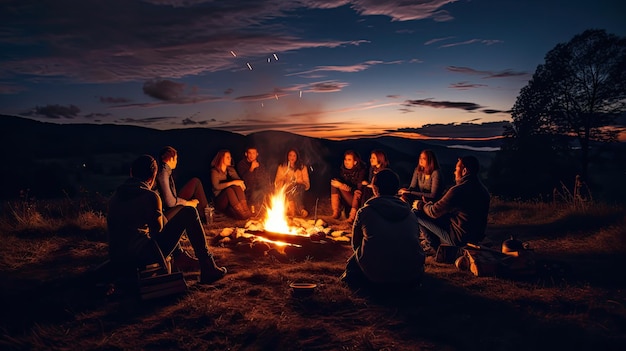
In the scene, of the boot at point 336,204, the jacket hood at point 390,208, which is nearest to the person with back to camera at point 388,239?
the jacket hood at point 390,208

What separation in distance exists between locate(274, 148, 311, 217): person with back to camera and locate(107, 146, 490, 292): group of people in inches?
1.2

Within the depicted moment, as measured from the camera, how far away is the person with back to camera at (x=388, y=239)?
5102mm

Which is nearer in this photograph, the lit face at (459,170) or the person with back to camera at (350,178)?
the lit face at (459,170)

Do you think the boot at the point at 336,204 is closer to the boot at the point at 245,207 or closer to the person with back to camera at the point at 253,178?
the person with back to camera at the point at 253,178

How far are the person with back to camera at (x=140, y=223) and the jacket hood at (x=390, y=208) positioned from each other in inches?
103

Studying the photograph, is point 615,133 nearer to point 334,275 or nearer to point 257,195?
point 257,195

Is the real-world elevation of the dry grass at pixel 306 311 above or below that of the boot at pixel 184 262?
below

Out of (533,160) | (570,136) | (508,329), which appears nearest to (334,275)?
(508,329)

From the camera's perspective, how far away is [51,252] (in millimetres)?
7469

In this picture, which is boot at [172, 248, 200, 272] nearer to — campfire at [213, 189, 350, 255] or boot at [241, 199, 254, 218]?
campfire at [213, 189, 350, 255]

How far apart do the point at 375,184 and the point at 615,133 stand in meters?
21.9

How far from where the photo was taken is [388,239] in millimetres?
5082

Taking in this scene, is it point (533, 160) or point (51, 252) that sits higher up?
point (533, 160)

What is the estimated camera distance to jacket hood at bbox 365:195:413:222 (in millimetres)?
5102
